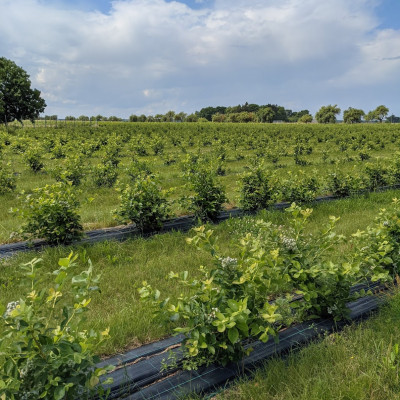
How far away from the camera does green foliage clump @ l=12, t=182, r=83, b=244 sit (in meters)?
4.74

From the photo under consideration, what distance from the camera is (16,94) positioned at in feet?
128

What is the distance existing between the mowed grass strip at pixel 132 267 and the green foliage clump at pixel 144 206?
373 millimetres

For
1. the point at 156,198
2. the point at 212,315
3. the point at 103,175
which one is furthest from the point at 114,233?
the point at 103,175

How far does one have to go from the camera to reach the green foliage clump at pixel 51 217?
4.74m

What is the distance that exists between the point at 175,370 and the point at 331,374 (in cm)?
107

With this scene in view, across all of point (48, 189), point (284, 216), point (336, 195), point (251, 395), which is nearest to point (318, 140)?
point (336, 195)

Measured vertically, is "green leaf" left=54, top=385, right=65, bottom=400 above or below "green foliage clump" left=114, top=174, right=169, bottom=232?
below

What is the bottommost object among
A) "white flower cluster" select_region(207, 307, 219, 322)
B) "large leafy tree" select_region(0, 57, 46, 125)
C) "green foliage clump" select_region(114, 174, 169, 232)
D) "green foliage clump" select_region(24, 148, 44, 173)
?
"white flower cluster" select_region(207, 307, 219, 322)

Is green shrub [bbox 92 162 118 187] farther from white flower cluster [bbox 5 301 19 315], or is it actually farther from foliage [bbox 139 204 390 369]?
white flower cluster [bbox 5 301 19 315]

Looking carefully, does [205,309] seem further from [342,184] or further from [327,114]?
[327,114]

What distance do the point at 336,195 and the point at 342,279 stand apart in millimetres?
6054

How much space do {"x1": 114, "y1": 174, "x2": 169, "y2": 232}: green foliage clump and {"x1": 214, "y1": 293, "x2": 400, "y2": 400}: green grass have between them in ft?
11.0

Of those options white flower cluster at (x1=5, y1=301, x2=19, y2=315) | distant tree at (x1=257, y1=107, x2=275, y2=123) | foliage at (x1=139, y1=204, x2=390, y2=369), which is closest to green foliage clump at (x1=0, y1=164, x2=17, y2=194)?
foliage at (x1=139, y1=204, x2=390, y2=369)

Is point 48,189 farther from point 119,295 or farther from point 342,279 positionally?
point 342,279
